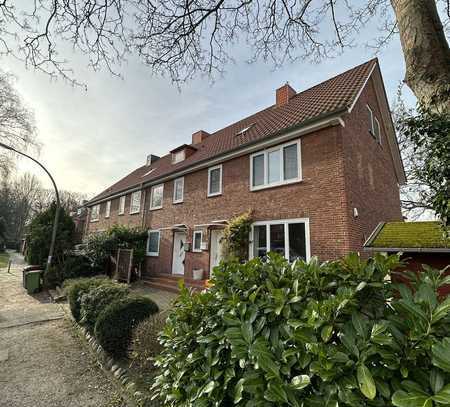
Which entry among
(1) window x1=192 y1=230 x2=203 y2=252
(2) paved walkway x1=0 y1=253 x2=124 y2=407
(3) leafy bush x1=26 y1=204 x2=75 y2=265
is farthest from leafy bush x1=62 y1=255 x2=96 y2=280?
(1) window x1=192 y1=230 x2=203 y2=252

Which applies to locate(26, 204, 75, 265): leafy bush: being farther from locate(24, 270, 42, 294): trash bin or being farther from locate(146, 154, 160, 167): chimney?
locate(146, 154, 160, 167): chimney

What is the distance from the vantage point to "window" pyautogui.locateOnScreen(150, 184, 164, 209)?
51.2 feet

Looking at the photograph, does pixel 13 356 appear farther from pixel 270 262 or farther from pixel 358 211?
pixel 358 211

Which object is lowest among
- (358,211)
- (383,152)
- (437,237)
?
(437,237)

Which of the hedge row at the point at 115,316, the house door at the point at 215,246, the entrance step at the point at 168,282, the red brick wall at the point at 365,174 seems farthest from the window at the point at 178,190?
the red brick wall at the point at 365,174

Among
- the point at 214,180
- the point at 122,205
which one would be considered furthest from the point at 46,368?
the point at 122,205

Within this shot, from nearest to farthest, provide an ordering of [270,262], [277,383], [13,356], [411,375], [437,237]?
[411,375], [277,383], [270,262], [13,356], [437,237]

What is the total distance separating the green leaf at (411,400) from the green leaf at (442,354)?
15cm

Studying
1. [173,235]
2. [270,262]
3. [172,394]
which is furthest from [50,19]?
[173,235]

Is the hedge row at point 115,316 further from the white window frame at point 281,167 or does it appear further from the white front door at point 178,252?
the white front door at point 178,252

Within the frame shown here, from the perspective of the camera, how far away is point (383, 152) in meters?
12.6

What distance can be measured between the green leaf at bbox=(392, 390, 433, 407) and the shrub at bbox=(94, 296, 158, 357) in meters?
4.95

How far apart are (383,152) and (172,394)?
46.4 ft

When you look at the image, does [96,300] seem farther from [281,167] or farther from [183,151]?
[183,151]
